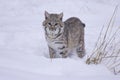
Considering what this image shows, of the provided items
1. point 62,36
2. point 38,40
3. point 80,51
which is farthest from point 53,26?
point 38,40

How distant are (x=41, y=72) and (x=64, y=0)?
4861 millimetres

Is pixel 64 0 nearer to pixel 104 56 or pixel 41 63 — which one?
pixel 104 56

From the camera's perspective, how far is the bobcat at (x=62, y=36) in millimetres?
6109

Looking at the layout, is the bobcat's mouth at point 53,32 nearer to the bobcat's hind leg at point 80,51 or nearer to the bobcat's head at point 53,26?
the bobcat's head at point 53,26

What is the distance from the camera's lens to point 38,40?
23.2ft

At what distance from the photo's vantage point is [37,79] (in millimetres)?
4422

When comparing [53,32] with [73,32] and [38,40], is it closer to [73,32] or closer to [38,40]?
[73,32]

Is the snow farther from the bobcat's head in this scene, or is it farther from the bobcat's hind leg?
the bobcat's head

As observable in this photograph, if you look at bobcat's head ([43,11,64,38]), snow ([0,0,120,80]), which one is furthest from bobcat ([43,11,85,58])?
snow ([0,0,120,80])

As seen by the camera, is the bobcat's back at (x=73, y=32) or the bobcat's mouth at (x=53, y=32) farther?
the bobcat's back at (x=73, y=32)

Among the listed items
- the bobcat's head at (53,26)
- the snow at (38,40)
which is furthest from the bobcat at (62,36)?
the snow at (38,40)

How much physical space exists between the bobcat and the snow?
17 centimetres

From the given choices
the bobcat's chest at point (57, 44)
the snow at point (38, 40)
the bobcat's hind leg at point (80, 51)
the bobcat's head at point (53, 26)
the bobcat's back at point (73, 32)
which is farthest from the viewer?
the bobcat's hind leg at point (80, 51)

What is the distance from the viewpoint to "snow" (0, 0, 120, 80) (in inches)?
191
